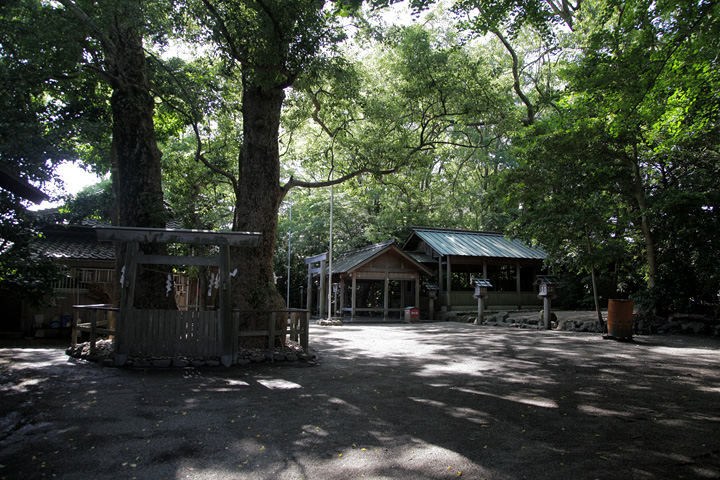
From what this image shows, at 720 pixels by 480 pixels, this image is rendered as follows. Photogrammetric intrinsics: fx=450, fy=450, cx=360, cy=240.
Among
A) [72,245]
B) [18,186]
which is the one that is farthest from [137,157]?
[72,245]

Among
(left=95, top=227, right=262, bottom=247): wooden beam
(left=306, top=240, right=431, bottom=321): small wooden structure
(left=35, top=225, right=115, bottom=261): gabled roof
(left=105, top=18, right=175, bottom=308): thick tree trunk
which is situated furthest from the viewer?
(left=306, top=240, right=431, bottom=321): small wooden structure

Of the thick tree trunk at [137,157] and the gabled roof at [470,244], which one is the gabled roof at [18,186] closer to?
the thick tree trunk at [137,157]

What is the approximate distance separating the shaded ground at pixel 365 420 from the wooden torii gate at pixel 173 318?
21.5 inches

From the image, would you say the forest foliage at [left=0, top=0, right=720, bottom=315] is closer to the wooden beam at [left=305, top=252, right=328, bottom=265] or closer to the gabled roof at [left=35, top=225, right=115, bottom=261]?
the gabled roof at [left=35, top=225, right=115, bottom=261]

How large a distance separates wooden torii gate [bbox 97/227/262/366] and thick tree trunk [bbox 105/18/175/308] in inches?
58.8

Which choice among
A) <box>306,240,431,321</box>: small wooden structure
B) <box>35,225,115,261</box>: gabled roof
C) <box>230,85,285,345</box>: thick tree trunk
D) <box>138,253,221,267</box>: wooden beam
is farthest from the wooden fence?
<box>306,240,431,321</box>: small wooden structure

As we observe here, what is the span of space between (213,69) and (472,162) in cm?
2380

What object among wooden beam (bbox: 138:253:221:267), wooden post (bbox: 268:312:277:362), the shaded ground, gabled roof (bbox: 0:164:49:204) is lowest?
the shaded ground

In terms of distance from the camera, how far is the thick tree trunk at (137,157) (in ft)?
31.9

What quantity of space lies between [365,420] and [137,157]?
812cm

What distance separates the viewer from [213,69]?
575 inches

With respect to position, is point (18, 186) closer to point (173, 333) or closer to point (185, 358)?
point (173, 333)

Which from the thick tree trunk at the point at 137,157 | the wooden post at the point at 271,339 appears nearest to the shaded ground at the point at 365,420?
the wooden post at the point at 271,339

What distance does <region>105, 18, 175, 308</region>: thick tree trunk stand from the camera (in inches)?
382
